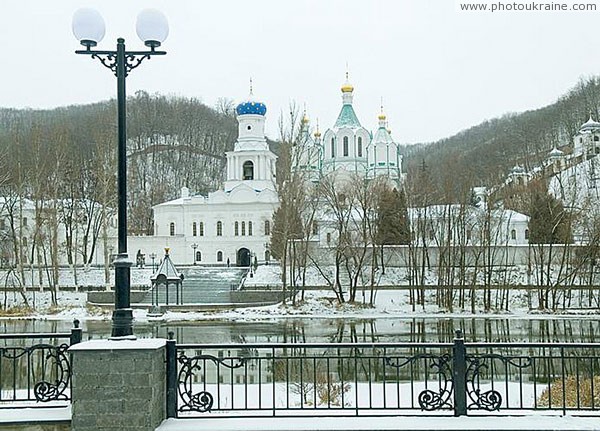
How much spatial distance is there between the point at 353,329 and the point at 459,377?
20.7 meters

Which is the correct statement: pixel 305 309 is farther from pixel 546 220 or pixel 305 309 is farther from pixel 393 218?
pixel 546 220

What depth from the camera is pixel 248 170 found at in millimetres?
60438

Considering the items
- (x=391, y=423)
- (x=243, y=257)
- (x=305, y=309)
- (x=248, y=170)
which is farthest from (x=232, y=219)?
(x=391, y=423)

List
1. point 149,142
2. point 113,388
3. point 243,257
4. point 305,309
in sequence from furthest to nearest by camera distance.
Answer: point 149,142 < point 243,257 < point 305,309 < point 113,388

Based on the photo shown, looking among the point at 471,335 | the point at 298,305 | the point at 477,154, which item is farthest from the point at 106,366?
the point at 477,154

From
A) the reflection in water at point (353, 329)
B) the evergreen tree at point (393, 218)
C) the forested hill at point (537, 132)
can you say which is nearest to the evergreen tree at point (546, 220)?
the evergreen tree at point (393, 218)

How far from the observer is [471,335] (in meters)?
26.3

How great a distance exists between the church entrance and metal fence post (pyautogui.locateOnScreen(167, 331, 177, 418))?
162 feet

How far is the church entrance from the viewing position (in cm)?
5756

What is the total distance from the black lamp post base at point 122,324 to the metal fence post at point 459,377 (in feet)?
11.8

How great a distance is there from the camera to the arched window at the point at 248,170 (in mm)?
60281

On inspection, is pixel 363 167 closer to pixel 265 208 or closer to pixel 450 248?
pixel 265 208

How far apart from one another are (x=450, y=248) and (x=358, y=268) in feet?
17.5

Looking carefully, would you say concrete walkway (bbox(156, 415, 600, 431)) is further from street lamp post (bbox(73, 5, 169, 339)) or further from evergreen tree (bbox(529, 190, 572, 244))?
evergreen tree (bbox(529, 190, 572, 244))
